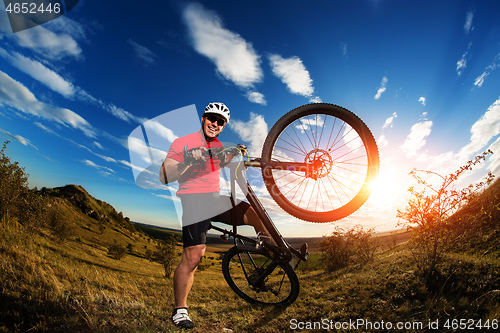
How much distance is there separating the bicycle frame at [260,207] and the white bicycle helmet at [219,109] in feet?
3.43

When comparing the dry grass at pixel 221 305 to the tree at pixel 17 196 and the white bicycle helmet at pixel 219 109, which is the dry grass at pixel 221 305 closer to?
the white bicycle helmet at pixel 219 109

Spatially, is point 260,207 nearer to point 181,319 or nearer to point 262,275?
point 262,275

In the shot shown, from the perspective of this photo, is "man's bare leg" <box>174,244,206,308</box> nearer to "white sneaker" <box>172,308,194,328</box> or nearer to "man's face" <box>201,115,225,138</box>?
"white sneaker" <box>172,308,194,328</box>

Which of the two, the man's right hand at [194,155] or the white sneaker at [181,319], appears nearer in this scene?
the man's right hand at [194,155]

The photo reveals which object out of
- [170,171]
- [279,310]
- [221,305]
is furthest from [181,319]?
[170,171]

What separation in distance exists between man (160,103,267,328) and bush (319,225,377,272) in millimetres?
14243

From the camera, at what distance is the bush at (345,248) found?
15.7 m

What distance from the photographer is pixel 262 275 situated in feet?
14.3

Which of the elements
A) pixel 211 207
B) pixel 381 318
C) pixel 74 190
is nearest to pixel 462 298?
pixel 381 318

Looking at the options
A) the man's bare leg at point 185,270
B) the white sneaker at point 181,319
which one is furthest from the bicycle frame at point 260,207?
the white sneaker at point 181,319

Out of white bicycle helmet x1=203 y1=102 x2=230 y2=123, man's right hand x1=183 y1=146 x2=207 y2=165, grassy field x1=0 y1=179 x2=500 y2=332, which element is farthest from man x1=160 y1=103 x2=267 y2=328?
grassy field x1=0 y1=179 x2=500 y2=332

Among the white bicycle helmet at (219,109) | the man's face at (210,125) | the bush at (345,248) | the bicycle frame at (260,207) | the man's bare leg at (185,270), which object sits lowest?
the bush at (345,248)

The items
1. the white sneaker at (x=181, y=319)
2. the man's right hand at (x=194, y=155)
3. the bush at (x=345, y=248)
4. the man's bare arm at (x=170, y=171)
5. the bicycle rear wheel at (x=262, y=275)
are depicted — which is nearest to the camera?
the man's right hand at (x=194, y=155)

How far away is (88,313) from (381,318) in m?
5.44
